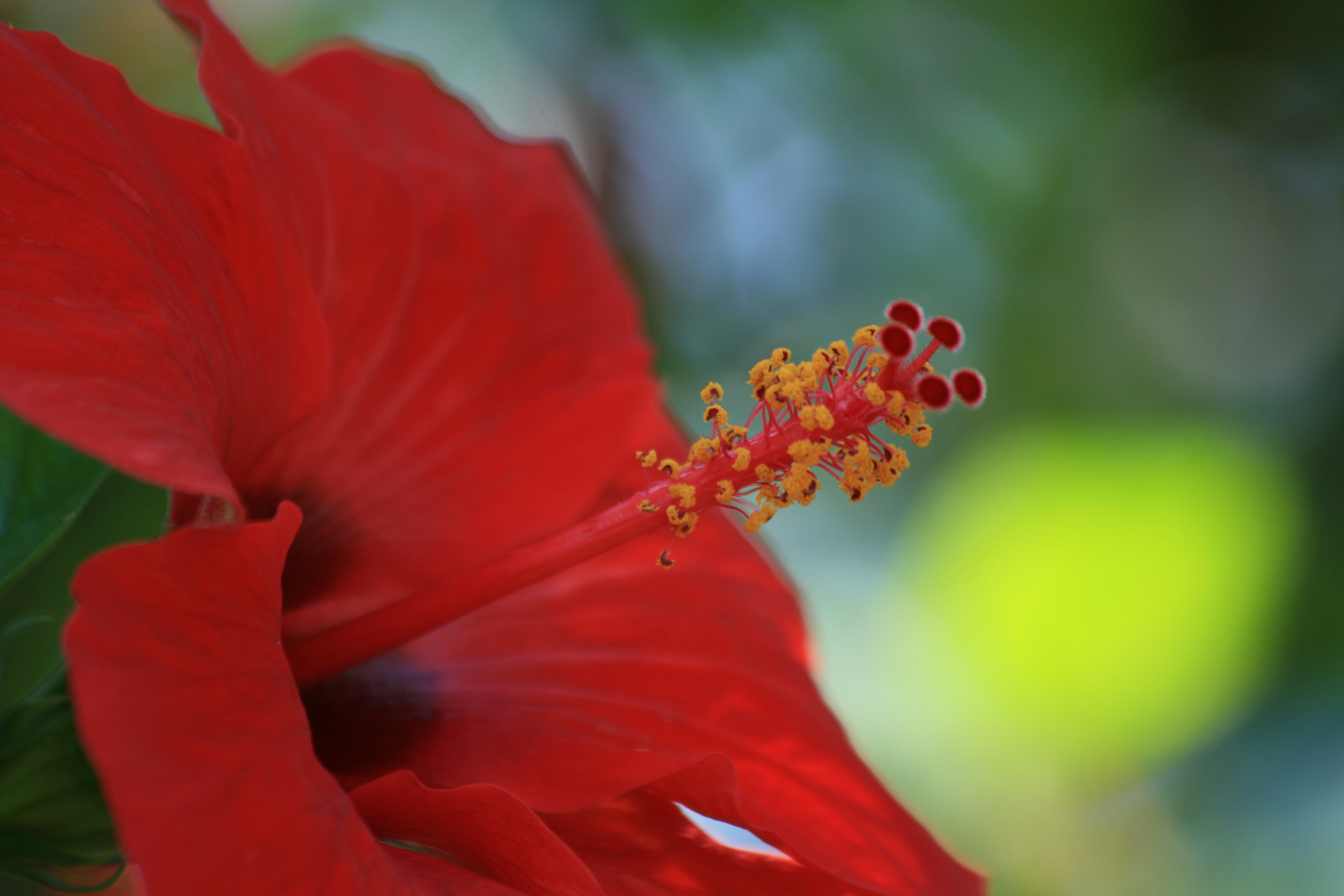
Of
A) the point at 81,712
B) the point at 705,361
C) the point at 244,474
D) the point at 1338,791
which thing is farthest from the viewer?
the point at 705,361

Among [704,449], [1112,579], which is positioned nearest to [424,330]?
[704,449]

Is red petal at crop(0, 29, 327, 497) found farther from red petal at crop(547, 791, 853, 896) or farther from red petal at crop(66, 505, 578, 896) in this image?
red petal at crop(547, 791, 853, 896)

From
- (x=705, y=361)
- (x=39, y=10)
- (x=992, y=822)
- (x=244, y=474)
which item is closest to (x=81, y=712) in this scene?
(x=244, y=474)

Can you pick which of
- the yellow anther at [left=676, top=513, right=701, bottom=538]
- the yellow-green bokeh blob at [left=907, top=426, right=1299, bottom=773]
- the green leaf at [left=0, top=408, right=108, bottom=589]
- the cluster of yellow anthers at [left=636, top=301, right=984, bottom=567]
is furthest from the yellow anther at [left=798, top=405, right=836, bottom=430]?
the yellow-green bokeh blob at [left=907, top=426, right=1299, bottom=773]

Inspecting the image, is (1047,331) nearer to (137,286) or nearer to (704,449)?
(704,449)

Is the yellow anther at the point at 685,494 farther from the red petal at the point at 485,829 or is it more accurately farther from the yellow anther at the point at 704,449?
the red petal at the point at 485,829

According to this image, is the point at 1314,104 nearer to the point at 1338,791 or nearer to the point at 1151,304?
the point at 1151,304
